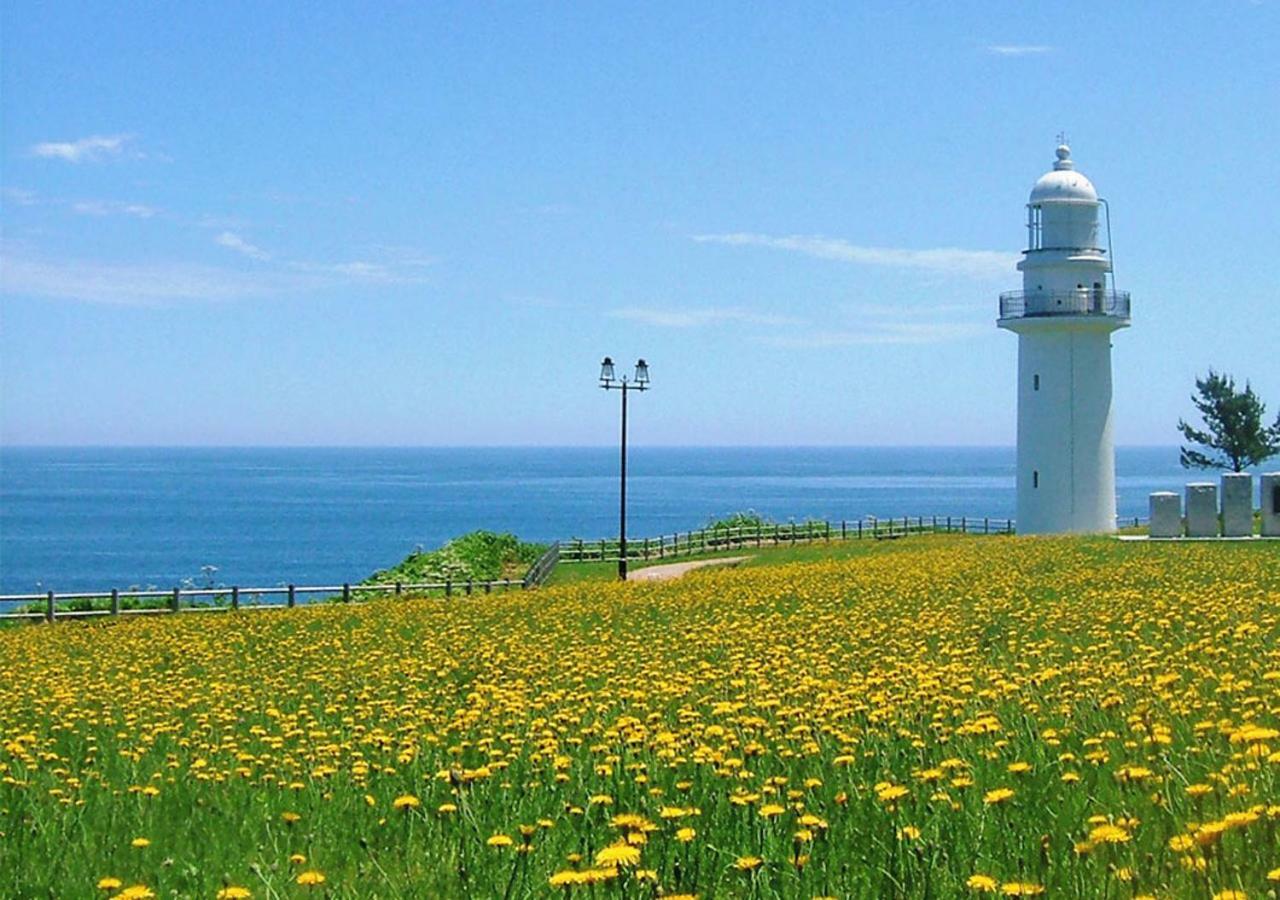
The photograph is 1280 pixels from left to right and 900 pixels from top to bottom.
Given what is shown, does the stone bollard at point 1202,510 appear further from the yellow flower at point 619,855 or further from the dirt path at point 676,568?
the yellow flower at point 619,855

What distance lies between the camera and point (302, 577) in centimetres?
9312

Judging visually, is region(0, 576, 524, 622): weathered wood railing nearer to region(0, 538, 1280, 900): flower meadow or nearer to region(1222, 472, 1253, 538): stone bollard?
region(0, 538, 1280, 900): flower meadow

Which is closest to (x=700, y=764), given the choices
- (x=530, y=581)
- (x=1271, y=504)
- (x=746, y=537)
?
(x=530, y=581)

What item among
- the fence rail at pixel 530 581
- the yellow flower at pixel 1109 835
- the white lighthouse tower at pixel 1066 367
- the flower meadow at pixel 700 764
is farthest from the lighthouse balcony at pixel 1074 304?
the yellow flower at pixel 1109 835

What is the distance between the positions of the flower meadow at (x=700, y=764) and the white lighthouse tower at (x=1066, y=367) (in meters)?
34.8

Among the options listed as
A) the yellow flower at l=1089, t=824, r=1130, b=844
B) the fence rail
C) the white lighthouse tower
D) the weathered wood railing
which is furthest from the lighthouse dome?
the yellow flower at l=1089, t=824, r=1130, b=844

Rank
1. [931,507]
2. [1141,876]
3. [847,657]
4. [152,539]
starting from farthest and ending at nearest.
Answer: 1. [931,507]
2. [152,539]
3. [847,657]
4. [1141,876]

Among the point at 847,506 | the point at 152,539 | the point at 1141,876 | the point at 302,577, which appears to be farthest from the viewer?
the point at 847,506

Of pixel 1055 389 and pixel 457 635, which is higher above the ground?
pixel 1055 389

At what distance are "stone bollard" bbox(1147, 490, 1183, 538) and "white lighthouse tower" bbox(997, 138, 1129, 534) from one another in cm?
1058

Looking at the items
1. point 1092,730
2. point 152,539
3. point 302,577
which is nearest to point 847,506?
point 152,539

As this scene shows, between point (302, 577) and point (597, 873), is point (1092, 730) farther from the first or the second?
point (302, 577)

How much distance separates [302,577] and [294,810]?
8675cm

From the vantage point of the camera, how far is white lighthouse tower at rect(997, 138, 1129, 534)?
174 ft
